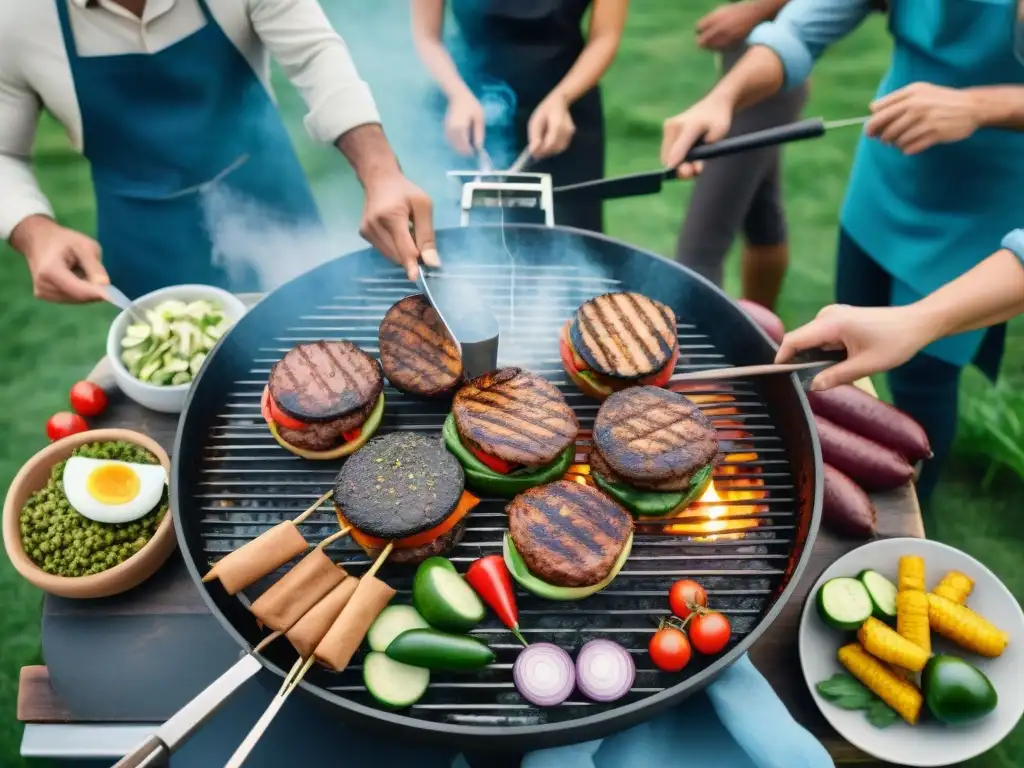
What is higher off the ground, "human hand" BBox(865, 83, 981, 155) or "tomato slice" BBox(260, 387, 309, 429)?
"human hand" BBox(865, 83, 981, 155)

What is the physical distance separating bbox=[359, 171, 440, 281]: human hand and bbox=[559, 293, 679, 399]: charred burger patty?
794 mm

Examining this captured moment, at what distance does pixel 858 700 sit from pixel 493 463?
1.84 m

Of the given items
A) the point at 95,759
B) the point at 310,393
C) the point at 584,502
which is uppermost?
the point at 310,393

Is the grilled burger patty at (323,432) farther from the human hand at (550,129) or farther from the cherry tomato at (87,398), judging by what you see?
the human hand at (550,129)

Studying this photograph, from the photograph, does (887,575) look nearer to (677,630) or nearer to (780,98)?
(677,630)

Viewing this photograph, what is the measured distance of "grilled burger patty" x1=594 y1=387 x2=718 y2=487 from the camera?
301cm

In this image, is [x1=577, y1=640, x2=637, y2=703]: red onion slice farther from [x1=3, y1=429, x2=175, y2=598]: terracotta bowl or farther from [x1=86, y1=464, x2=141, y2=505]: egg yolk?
[x1=86, y1=464, x2=141, y2=505]: egg yolk

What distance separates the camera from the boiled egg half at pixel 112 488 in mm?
3273

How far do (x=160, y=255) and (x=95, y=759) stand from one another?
111 inches

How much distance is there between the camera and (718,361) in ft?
12.4

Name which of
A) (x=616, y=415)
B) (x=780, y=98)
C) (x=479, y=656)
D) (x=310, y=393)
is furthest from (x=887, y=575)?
(x=780, y=98)

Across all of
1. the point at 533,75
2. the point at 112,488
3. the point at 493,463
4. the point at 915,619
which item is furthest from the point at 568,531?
the point at 533,75

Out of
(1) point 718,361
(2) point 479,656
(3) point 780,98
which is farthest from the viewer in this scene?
(3) point 780,98

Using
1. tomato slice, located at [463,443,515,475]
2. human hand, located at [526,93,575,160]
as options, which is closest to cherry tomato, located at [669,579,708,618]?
tomato slice, located at [463,443,515,475]
